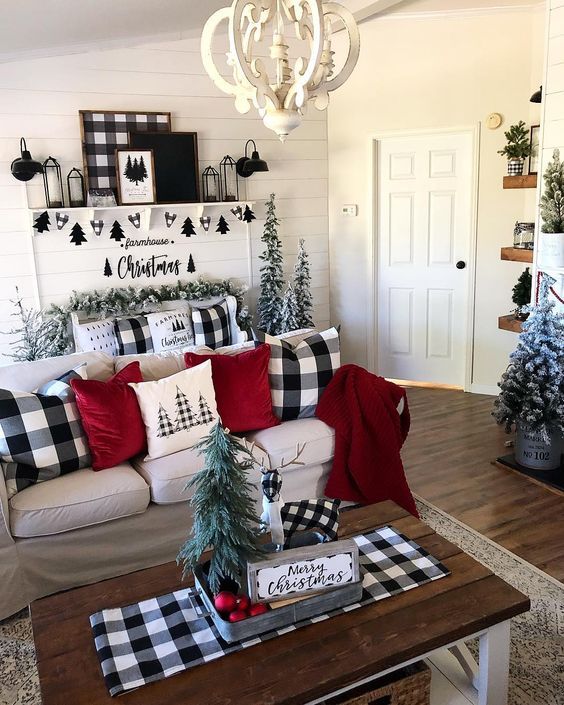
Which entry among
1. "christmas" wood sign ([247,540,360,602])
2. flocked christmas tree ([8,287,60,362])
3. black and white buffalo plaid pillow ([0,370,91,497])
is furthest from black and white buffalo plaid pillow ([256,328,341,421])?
flocked christmas tree ([8,287,60,362])

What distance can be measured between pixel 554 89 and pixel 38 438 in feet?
10.7

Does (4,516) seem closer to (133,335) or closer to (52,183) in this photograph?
(133,335)

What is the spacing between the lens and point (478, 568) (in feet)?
6.90

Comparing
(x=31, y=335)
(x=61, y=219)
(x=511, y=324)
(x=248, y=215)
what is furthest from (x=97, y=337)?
(x=511, y=324)

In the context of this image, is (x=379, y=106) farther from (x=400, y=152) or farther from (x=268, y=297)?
(x=268, y=297)

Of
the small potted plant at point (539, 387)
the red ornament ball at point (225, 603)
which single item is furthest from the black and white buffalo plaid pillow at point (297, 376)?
the red ornament ball at point (225, 603)

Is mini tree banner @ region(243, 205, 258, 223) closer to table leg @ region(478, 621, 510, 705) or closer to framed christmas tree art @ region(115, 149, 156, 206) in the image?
framed christmas tree art @ region(115, 149, 156, 206)

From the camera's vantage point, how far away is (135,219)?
16.2 feet

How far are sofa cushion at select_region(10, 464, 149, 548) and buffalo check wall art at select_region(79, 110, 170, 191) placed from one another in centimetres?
260

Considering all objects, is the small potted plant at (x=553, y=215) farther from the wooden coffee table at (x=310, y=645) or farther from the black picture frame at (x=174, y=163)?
the black picture frame at (x=174, y=163)

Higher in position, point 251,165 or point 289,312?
point 251,165

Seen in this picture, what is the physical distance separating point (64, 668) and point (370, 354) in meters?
4.46

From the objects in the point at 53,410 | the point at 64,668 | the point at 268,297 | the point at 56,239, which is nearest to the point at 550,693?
the point at 64,668

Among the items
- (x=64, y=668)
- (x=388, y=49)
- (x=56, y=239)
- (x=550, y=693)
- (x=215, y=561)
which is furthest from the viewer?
(x=388, y=49)
